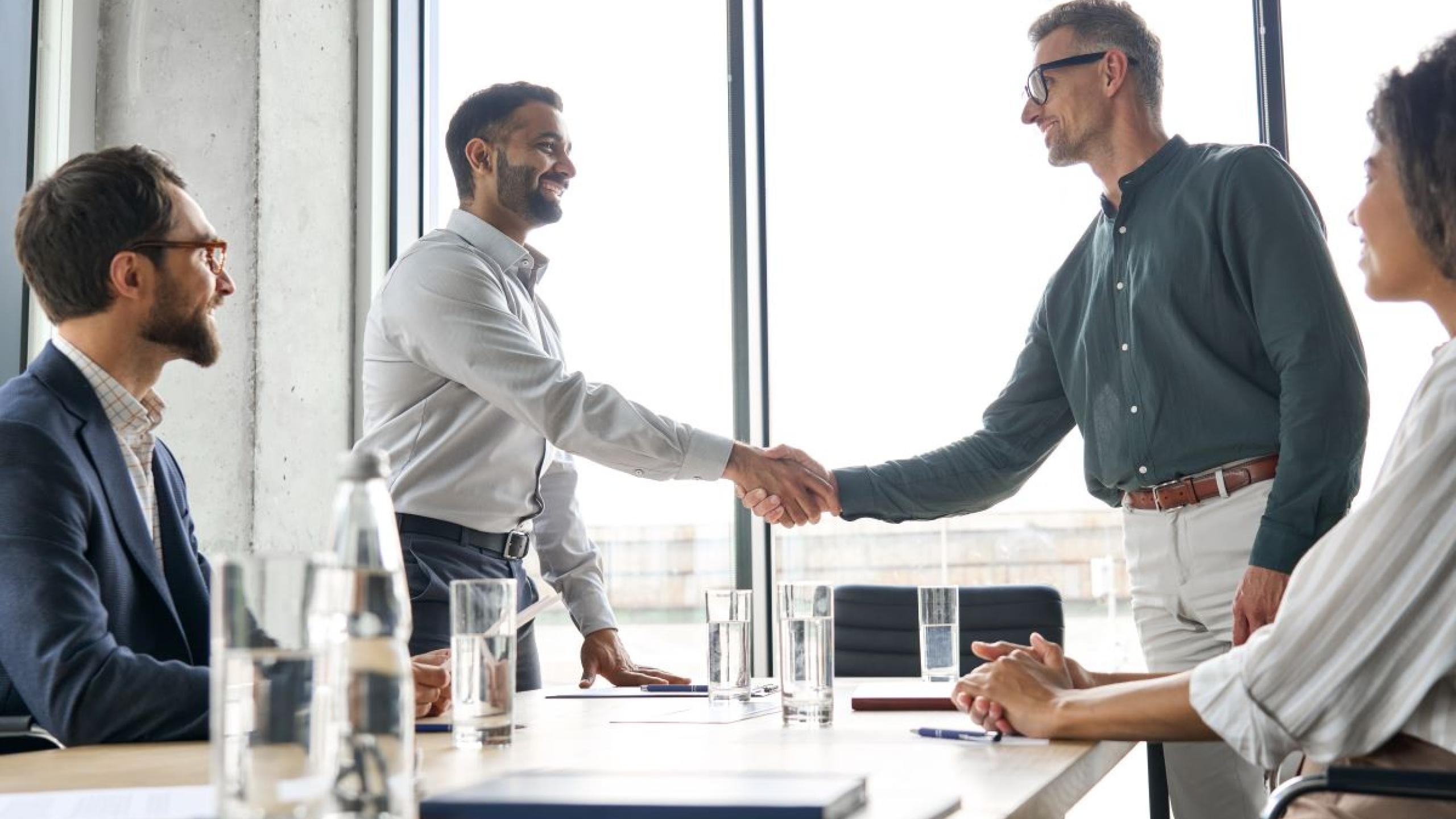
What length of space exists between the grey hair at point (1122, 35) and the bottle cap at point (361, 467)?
2256 millimetres

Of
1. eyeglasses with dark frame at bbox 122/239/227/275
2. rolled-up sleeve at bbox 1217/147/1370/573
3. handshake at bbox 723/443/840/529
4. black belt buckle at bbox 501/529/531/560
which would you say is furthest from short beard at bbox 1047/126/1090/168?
eyeglasses with dark frame at bbox 122/239/227/275

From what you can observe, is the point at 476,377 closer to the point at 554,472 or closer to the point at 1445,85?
the point at 554,472

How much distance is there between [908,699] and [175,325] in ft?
4.25

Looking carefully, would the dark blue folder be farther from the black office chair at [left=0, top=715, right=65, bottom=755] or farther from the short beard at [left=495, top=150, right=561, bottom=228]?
the short beard at [left=495, top=150, right=561, bottom=228]

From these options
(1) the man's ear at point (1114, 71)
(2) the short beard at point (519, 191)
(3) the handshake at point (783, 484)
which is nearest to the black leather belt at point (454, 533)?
(3) the handshake at point (783, 484)

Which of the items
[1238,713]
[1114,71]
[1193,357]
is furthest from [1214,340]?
[1238,713]

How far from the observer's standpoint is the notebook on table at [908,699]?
72.2 inches

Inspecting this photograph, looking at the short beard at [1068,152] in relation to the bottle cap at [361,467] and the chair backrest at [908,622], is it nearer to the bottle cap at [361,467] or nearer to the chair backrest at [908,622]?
the chair backrest at [908,622]

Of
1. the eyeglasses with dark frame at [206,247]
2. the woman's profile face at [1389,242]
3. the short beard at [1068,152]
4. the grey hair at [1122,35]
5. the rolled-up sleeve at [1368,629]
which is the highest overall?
the grey hair at [1122,35]

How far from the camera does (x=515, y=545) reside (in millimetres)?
2824

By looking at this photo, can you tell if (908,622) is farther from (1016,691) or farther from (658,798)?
(658,798)

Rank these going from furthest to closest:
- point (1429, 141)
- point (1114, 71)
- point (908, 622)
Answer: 1. point (908, 622)
2. point (1114, 71)
3. point (1429, 141)

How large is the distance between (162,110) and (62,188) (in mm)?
1779

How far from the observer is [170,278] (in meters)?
2.18
